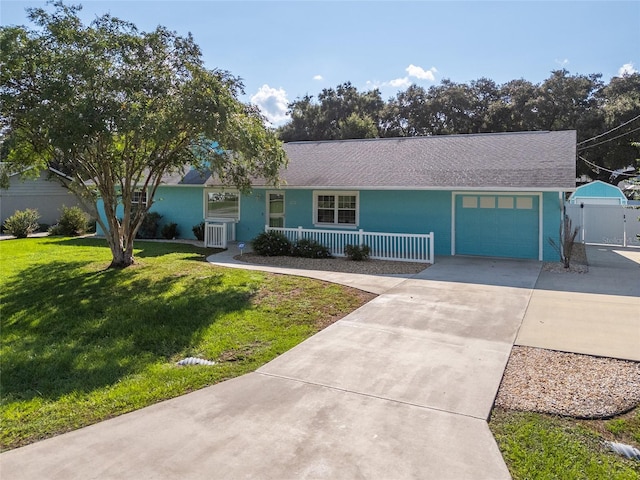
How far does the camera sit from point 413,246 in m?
12.8

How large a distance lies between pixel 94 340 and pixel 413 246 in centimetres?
910

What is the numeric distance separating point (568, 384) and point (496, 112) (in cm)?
3441

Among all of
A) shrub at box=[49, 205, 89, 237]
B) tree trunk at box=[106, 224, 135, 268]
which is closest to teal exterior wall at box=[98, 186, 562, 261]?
tree trunk at box=[106, 224, 135, 268]

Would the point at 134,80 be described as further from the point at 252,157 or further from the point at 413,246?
the point at 413,246

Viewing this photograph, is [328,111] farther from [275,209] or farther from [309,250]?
[309,250]

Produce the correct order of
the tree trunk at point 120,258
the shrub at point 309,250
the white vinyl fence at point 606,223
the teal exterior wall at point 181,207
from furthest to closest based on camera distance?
the teal exterior wall at point 181,207, the white vinyl fence at point 606,223, the shrub at point 309,250, the tree trunk at point 120,258

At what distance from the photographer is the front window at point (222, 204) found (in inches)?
664

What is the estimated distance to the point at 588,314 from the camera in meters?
7.00

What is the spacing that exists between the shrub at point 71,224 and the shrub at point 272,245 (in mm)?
11769

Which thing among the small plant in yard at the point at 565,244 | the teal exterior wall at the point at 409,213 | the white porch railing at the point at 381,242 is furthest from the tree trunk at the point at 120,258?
the small plant in yard at the point at 565,244

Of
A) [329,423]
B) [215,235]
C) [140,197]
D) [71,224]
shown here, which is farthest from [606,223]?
[71,224]

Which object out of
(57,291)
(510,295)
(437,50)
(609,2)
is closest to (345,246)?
(510,295)

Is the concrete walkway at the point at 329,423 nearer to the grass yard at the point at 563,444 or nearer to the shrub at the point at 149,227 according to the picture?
the grass yard at the point at 563,444

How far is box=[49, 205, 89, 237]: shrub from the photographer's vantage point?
793 inches
